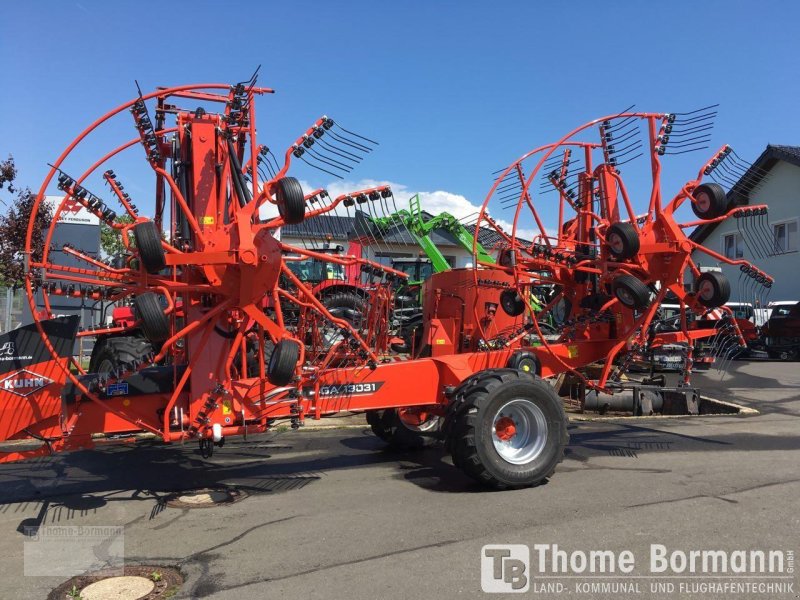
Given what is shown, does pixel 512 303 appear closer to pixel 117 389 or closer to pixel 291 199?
pixel 291 199

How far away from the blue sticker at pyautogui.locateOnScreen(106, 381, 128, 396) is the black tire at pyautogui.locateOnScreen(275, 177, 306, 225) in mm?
2197

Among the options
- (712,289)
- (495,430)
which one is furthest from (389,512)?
(712,289)

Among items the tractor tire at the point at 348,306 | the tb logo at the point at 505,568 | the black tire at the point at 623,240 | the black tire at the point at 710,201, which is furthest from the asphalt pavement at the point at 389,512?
the black tire at the point at 710,201

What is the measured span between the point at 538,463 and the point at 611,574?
6.25ft

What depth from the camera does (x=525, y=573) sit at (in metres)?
4.30

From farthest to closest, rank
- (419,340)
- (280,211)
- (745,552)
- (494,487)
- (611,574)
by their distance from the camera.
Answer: (419,340), (494,487), (280,211), (745,552), (611,574)

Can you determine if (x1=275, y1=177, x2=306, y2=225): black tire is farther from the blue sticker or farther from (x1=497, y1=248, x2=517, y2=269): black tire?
(x1=497, y1=248, x2=517, y2=269): black tire

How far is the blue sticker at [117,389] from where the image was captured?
18.9 feet

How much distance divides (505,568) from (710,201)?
18.0ft

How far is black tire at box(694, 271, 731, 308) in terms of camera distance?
7.66m

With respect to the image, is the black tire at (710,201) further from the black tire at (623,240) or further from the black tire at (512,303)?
the black tire at (512,303)

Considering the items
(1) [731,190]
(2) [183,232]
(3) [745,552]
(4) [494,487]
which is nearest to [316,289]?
(2) [183,232]

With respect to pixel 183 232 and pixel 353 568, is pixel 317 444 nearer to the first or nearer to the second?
pixel 183 232

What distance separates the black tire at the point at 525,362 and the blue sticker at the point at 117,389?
3.89m
